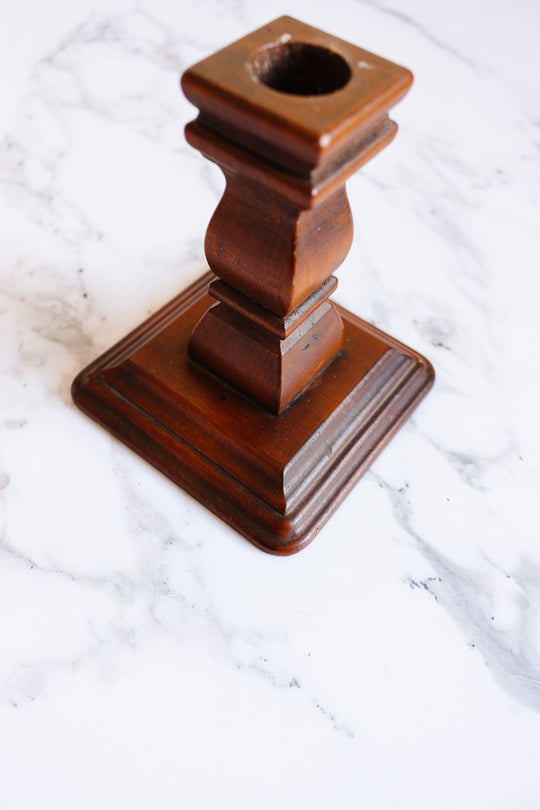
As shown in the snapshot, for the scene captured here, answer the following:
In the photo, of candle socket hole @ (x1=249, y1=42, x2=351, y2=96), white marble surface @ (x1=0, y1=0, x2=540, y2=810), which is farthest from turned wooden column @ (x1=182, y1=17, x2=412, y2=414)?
white marble surface @ (x1=0, y1=0, x2=540, y2=810)

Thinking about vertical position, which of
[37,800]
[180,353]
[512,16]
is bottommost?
[37,800]

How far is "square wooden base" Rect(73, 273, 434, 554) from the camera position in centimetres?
52

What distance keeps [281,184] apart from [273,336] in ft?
0.44

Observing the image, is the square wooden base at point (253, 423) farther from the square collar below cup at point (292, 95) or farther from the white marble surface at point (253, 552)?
the square collar below cup at point (292, 95)

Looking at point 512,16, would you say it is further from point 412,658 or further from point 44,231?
point 412,658

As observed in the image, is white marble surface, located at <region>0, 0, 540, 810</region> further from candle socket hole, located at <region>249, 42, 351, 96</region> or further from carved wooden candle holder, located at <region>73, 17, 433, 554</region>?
candle socket hole, located at <region>249, 42, 351, 96</region>

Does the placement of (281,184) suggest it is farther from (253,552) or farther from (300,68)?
(253,552)

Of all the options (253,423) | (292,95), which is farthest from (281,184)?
(253,423)

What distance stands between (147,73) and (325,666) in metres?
0.71

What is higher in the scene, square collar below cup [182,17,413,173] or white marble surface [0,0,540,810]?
square collar below cup [182,17,413,173]

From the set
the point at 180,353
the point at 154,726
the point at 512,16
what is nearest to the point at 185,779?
the point at 154,726

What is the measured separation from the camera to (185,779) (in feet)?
1.43

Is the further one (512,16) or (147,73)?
(512,16)

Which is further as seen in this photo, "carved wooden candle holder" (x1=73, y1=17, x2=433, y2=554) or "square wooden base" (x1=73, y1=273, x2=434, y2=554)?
"square wooden base" (x1=73, y1=273, x2=434, y2=554)
